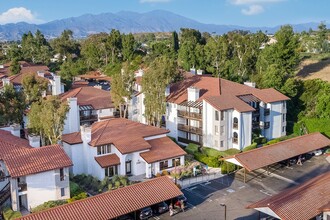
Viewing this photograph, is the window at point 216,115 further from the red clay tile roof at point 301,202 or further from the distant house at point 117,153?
the red clay tile roof at point 301,202

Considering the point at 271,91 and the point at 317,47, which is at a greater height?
the point at 317,47

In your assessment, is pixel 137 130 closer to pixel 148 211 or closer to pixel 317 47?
pixel 148 211

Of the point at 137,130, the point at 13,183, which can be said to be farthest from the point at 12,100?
the point at 13,183

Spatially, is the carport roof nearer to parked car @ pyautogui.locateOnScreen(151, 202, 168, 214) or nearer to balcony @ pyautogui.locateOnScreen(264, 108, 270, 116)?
balcony @ pyautogui.locateOnScreen(264, 108, 270, 116)

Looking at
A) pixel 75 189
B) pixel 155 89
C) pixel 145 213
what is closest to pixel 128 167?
pixel 75 189

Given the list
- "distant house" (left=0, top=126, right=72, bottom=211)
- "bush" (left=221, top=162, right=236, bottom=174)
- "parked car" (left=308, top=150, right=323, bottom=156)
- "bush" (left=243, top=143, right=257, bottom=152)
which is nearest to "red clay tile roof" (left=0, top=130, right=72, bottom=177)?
"distant house" (left=0, top=126, right=72, bottom=211)

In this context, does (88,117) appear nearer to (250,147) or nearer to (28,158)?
(28,158)
